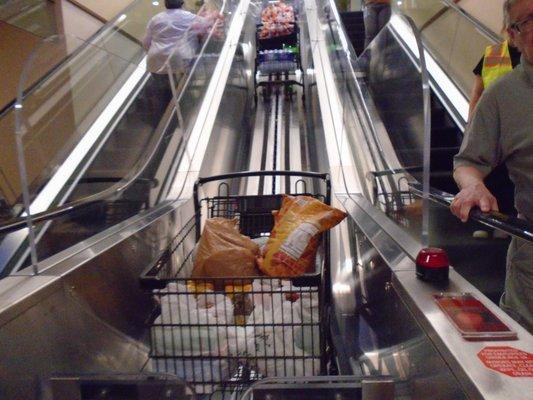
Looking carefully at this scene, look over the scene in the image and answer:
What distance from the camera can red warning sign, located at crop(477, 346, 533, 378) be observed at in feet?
3.23

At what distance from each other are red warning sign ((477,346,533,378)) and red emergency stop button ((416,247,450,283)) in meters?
0.37

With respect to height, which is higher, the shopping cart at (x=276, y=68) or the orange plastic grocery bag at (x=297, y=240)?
the orange plastic grocery bag at (x=297, y=240)

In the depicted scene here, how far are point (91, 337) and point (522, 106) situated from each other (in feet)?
5.30

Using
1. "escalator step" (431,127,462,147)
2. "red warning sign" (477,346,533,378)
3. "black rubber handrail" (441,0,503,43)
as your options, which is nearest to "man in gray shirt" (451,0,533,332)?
"red warning sign" (477,346,533,378)

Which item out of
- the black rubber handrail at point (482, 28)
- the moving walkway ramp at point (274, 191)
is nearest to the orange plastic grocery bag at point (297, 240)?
the moving walkway ramp at point (274, 191)

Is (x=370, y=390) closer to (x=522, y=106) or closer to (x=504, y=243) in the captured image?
(x=522, y=106)

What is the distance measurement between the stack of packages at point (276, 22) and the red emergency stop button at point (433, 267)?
11.1 metres

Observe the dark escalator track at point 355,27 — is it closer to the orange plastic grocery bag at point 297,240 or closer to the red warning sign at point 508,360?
the orange plastic grocery bag at point 297,240

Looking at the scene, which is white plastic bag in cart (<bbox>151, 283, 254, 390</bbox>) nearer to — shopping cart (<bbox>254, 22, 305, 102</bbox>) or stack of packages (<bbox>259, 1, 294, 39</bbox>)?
shopping cart (<bbox>254, 22, 305, 102</bbox>)

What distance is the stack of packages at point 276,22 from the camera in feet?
38.7

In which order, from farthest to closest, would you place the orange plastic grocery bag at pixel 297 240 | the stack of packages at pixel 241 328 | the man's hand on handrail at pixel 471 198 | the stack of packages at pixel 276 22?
the stack of packages at pixel 276 22, the orange plastic grocery bag at pixel 297 240, the stack of packages at pixel 241 328, the man's hand on handrail at pixel 471 198

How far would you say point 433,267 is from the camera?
1.44 meters

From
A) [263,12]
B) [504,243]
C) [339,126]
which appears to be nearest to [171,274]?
[504,243]

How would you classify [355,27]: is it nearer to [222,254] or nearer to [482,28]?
[482,28]
